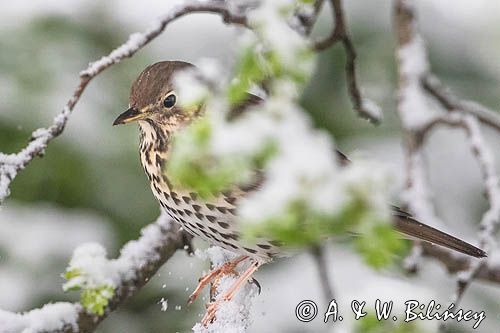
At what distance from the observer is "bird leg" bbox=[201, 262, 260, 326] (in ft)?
5.75

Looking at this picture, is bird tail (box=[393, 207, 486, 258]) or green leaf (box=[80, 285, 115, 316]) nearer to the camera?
green leaf (box=[80, 285, 115, 316])

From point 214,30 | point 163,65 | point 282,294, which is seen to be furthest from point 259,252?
point 214,30

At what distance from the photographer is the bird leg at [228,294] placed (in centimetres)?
175

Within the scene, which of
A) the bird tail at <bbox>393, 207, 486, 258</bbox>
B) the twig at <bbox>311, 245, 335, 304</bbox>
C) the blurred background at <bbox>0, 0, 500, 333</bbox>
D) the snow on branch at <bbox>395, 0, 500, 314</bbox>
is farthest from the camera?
the blurred background at <bbox>0, 0, 500, 333</bbox>

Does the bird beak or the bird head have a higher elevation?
the bird head

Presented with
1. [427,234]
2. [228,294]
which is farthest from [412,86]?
[228,294]

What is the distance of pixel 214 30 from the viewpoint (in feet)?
11.7

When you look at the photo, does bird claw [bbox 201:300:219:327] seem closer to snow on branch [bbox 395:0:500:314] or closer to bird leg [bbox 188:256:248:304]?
bird leg [bbox 188:256:248:304]

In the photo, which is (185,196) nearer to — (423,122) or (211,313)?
(211,313)

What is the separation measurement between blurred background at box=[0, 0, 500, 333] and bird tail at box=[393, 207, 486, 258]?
831 mm

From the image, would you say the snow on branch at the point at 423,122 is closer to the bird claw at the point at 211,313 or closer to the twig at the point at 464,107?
the twig at the point at 464,107

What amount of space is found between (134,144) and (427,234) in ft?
4.44

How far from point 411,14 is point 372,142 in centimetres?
79

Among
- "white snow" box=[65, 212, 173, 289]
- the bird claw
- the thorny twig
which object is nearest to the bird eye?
the thorny twig
